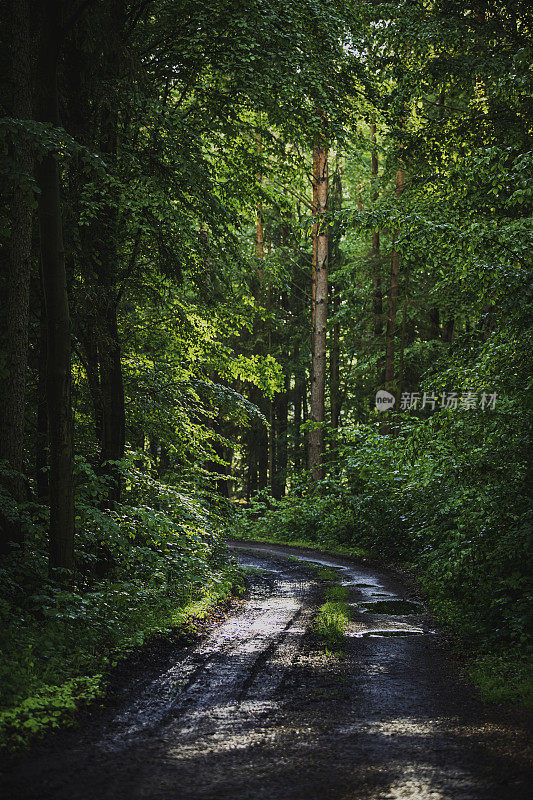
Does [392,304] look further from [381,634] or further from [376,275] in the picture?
[381,634]

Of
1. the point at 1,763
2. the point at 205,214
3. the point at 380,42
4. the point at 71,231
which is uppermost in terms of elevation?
the point at 380,42

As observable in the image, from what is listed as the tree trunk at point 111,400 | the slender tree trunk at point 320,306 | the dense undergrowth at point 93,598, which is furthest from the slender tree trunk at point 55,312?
the slender tree trunk at point 320,306

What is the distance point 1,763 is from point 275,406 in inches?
1200

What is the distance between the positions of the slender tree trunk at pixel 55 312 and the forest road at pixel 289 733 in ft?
6.50

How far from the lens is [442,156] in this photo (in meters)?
13.4

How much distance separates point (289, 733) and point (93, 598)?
3583 mm

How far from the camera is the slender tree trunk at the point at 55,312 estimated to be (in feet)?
22.6

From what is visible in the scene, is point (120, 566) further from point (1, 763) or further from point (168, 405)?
point (1, 763)

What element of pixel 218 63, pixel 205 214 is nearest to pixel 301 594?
pixel 205 214

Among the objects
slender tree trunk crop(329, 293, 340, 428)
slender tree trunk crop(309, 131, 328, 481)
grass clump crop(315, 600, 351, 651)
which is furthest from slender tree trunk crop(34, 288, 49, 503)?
slender tree trunk crop(329, 293, 340, 428)

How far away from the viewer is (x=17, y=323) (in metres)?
7.77

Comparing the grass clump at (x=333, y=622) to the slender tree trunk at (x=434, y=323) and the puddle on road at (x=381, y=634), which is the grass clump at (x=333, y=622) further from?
the slender tree trunk at (x=434, y=323)

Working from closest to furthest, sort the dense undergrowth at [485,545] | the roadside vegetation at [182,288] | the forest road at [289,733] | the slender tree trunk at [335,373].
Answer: the forest road at [289,733] → the dense undergrowth at [485,545] → the roadside vegetation at [182,288] → the slender tree trunk at [335,373]

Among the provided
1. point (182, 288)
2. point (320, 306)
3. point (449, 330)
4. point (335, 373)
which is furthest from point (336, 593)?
point (335, 373)
